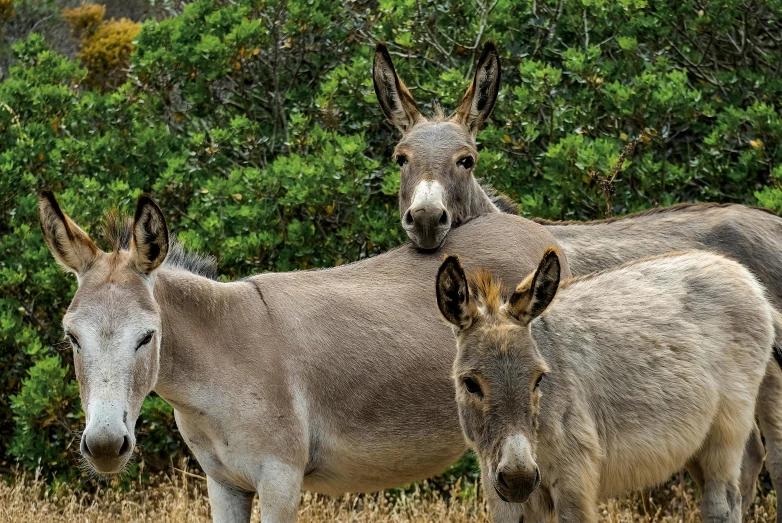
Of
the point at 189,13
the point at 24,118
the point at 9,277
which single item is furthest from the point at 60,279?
the point at 189,13

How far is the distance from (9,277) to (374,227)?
2.69m

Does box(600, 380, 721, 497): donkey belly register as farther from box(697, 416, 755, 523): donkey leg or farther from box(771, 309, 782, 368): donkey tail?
box(771, 309, 782, 368): donkey tail

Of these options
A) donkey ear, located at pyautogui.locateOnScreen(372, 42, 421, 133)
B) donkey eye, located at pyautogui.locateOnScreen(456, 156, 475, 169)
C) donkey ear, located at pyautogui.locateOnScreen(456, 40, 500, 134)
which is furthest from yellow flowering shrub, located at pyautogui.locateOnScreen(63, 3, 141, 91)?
donkey eye, located at pyautogui.locateOnScreen(456, 156, 475, 169)

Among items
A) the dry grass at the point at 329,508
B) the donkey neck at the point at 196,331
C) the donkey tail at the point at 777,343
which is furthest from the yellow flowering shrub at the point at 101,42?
the donkey tail at the point at 777,343

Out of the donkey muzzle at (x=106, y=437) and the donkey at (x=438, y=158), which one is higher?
the donkey at (x=438, y=158)

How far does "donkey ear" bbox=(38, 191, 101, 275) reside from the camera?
4676mm

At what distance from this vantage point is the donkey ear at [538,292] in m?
4.55

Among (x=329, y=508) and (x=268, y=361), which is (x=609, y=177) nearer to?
(x=329, y=508)

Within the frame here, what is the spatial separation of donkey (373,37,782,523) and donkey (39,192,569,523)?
51 centimetres

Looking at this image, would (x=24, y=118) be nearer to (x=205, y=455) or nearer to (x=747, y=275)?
(x=205, y=455)

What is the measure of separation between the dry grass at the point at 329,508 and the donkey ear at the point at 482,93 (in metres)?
2.39

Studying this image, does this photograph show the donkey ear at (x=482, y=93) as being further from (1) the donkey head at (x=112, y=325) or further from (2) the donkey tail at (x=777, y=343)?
(1) the donkey head at (x=112, y=325)

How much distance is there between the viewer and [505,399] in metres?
4.36

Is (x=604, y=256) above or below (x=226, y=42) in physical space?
below
